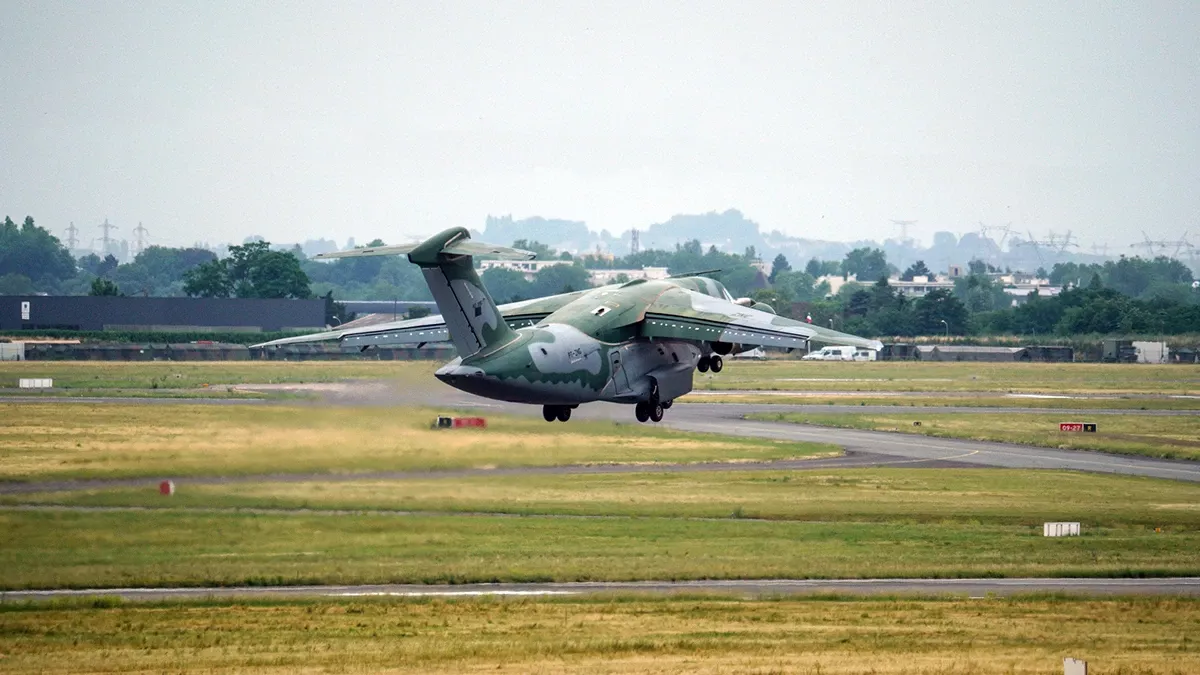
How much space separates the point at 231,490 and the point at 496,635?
1378 centimetres

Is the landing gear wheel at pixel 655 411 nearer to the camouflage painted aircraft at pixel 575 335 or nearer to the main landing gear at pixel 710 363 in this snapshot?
the camouflage painted aircraft at pixel 575 335

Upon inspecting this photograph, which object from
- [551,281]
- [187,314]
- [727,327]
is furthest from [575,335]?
[551,281]

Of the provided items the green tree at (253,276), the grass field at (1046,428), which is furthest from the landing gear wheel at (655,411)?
the green tree at (253,276)

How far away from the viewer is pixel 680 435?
8112cm

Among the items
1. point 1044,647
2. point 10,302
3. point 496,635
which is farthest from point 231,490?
point 10,302

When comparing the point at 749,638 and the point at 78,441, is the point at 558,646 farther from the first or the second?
the point at 78,441

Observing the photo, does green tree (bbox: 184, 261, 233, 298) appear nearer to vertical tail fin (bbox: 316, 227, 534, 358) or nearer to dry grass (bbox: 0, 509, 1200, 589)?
dry grass (bbox: 0, 509, 1200, 589)

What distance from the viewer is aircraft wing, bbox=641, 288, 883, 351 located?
159 feet

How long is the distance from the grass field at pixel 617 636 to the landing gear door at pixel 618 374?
23.0ft

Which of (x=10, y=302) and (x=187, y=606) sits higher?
(x=10, y=302)

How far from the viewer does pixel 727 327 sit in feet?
162

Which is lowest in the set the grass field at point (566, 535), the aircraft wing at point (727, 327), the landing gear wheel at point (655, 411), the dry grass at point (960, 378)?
the grass field at point (566, 535)

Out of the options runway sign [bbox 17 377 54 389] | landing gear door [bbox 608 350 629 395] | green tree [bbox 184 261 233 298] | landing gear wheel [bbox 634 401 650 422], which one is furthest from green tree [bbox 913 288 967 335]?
landing gear door [bbox 608 350 629 395]

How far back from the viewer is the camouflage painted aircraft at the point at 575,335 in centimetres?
4341
